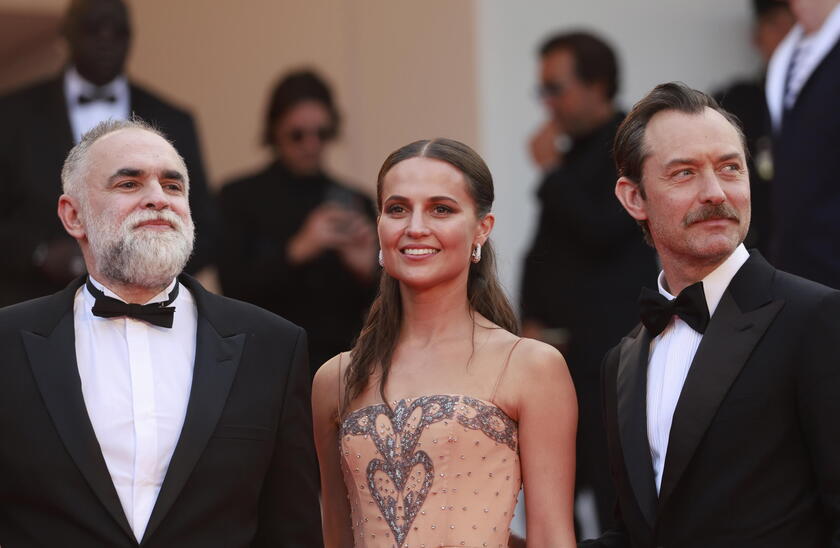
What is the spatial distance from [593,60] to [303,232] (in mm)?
1411

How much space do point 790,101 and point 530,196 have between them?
2592mm

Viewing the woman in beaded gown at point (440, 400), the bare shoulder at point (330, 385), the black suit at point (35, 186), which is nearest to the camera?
the woman in beaded gown at point (440, 400)

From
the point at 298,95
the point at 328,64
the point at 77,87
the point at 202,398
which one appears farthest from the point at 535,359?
the point at 328,64

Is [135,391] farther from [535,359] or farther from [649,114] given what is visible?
[649,114]

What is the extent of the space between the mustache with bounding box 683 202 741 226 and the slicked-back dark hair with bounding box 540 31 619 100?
2661 millimetres

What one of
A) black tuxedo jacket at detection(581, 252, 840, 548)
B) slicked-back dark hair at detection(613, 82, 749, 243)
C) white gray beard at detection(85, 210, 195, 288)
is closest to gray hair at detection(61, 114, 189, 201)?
white gray beard at detection(85, 210, 195, 288)

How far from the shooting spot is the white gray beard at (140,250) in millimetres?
4004

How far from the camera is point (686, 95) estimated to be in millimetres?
4047

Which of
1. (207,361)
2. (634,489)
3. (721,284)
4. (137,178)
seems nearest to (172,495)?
(207,361)

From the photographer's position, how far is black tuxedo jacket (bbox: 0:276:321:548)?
12.4ft

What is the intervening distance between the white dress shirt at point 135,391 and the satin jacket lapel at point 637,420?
3.67 feet

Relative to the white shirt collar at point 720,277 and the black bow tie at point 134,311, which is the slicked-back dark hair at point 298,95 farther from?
the white shirt collar at point 720,277

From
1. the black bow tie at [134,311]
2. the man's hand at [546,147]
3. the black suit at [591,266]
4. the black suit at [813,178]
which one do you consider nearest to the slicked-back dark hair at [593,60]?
the black suit at [591,266]

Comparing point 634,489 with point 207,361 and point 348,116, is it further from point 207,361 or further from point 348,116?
point 348,116
